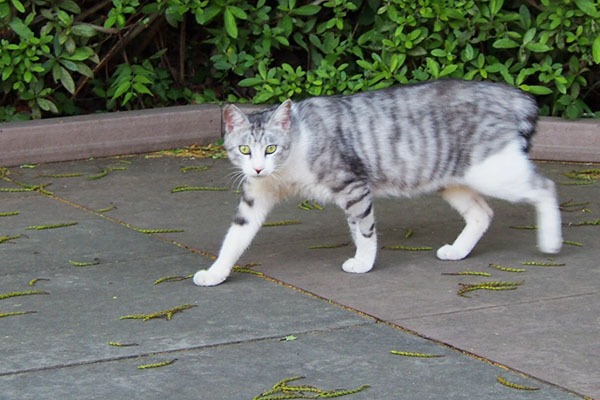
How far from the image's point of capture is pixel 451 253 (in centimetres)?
611

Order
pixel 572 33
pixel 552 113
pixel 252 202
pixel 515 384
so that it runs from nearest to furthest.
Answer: pixel 515 384 → pixel 252 202 → pixel 572 33 → pixel 552 113

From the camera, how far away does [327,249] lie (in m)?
6.41

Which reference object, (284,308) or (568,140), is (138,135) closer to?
(568,140)

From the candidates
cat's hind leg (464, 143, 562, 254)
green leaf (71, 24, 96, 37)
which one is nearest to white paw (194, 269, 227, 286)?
cat's hind leg (464, 143, 562, 254)

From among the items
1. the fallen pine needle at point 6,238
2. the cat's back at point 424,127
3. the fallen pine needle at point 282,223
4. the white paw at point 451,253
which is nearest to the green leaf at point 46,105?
the fallen pine needle at point 6,238

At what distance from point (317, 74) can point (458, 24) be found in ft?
4.20

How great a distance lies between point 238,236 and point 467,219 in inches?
55.4

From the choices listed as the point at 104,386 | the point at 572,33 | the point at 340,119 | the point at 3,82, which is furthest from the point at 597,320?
the point at 3,82

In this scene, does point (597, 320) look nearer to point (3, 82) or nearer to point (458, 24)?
point (458, 24)

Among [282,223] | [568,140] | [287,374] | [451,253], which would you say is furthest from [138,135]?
[287,374]

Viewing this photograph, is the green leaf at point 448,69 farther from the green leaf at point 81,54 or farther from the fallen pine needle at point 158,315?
the fallen pine needle at point 158,315

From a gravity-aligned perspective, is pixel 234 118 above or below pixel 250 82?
above

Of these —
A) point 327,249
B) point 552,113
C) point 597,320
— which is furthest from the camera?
point 552,113

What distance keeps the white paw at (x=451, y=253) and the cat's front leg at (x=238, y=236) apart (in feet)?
3.34
